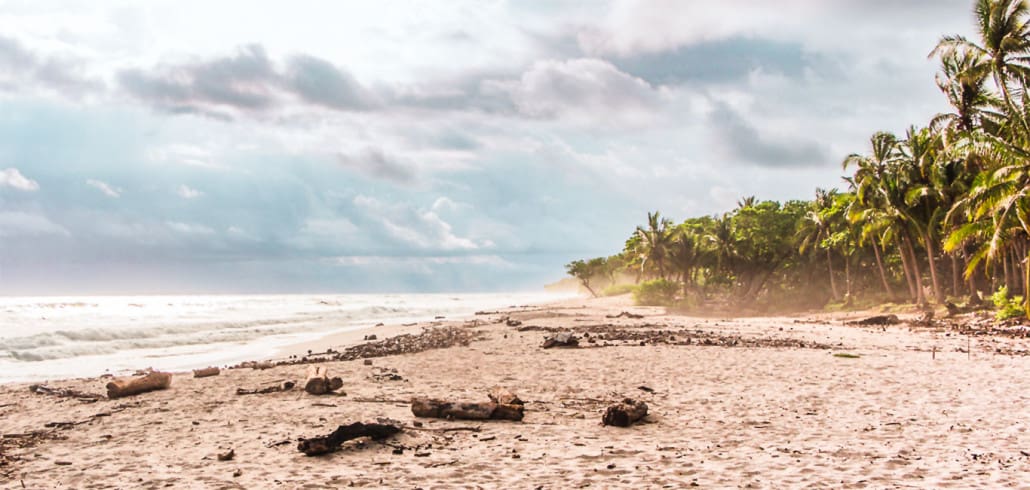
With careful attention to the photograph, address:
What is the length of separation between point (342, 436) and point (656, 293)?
59.6m

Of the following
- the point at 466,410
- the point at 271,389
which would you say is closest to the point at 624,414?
the point at 466,410

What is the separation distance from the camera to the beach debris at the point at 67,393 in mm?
11949

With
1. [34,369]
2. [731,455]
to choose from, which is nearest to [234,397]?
[731,455]

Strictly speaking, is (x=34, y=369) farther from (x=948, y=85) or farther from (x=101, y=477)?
(x=948, y=85)

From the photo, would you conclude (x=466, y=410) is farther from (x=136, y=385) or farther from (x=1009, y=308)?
(x=1009, y=308)

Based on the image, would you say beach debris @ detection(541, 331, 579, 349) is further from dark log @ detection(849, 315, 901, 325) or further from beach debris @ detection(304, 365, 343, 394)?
dark log @ detection(849, 315, 901, 325)

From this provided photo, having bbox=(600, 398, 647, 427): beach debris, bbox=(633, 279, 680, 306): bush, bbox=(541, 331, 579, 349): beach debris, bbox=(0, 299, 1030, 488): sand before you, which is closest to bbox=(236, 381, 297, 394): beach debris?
bbox=(0, 299, 1030, 488): sand

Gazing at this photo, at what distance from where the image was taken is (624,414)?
8.92 m

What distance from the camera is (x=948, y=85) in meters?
35.8

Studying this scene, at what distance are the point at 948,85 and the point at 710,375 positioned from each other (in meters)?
33.2

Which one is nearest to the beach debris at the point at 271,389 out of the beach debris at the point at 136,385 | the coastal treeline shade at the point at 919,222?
the beach debris at the point at 136,385

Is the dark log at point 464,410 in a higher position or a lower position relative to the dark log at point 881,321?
lower

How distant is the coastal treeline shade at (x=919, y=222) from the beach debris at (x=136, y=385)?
27.6 m

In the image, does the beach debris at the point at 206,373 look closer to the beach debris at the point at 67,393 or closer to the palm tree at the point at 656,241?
the beach debris at the point at 67,393
